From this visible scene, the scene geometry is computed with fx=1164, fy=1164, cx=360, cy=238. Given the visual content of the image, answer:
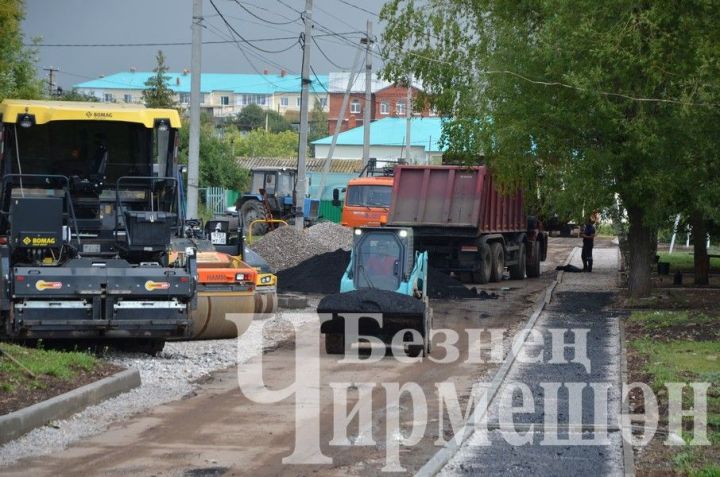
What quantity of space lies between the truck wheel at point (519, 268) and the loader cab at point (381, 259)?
17215mm

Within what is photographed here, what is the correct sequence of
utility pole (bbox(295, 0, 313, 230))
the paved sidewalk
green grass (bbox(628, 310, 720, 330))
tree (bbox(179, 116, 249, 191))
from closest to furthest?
the paved sidewalk → green grass (bbox(628, 310, 720, 330)) → utility pole (bbox(295, 0, 313, 230)) → tree (bbox(179, 116, 249, 191))

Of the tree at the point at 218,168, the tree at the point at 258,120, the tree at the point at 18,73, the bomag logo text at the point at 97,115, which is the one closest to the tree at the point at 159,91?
the tree at the point at 218,168

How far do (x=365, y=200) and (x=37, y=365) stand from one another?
85.5 feet

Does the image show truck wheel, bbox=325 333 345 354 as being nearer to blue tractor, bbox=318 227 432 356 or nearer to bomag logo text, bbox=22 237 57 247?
blue tractor, bbox=318 227 432 356

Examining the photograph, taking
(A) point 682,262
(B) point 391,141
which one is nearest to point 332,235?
(A) point 682,262

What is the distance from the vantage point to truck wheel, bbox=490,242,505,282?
32.8 meters

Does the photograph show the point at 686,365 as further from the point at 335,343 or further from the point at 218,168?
the point at 218,168

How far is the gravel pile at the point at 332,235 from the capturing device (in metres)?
36.2

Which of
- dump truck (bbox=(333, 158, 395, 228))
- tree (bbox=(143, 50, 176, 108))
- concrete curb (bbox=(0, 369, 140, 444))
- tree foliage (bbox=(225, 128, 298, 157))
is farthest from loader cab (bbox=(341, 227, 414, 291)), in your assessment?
tree foliage (bbox=(225, 128, 298, 157))

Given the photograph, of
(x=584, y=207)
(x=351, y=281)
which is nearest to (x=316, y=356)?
(x=351, y=281)

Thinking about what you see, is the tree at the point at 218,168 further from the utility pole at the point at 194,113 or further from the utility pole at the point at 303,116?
the utility pole at the point at 194,113

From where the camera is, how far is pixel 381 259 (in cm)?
1855

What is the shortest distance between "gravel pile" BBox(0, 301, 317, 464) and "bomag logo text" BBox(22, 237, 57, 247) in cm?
182

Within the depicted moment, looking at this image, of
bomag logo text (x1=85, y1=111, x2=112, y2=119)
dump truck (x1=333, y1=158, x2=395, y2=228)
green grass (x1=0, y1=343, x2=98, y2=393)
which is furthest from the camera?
Result: dump truck (x1=333, y1=158, x2=395, y2=228)
